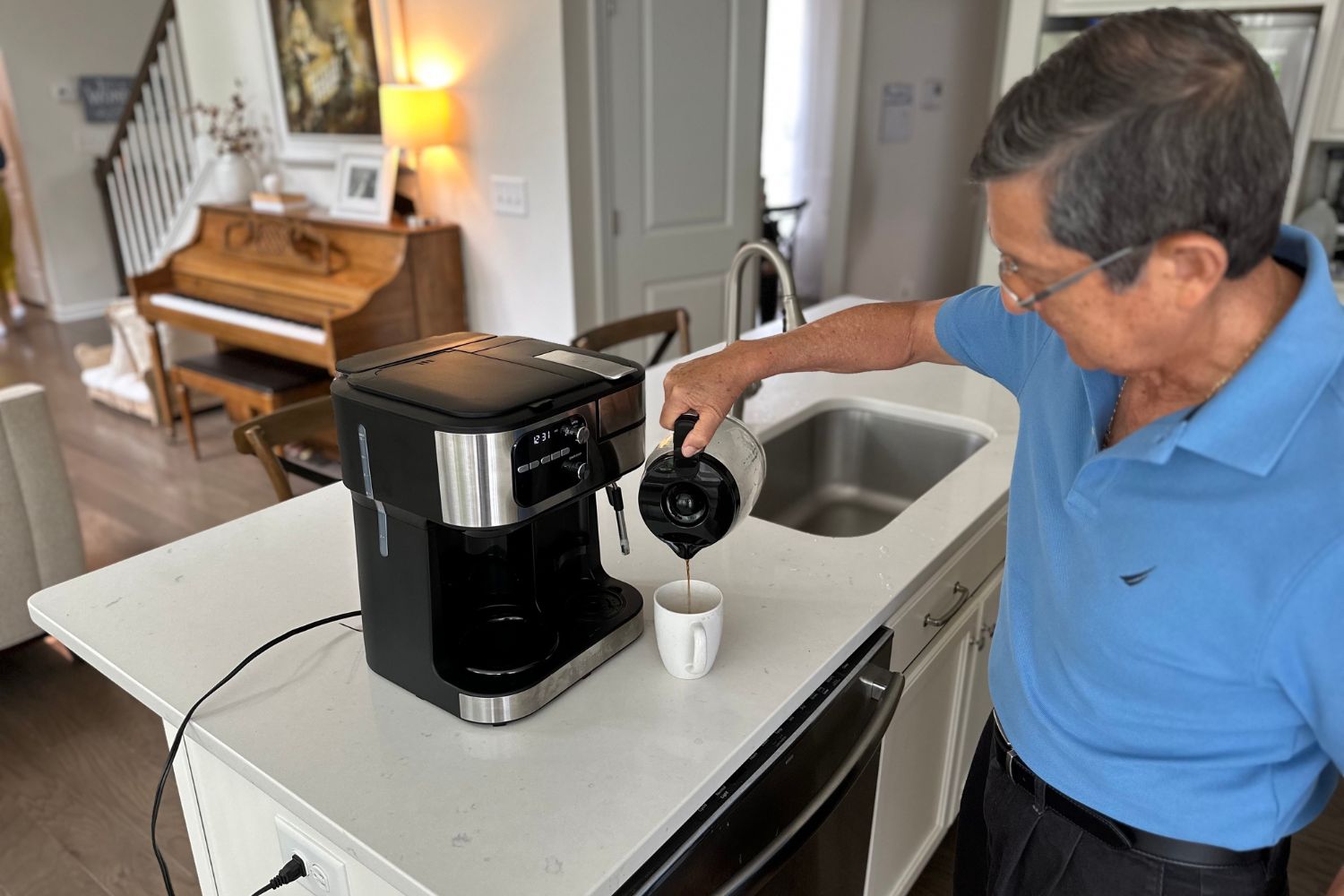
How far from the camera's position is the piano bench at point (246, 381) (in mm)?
3680

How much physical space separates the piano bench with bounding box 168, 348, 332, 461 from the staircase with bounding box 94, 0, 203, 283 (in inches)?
52.3

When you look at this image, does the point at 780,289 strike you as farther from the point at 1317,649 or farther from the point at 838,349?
the point at 1317,649

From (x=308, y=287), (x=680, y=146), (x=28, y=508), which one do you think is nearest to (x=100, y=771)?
(x=28, y=508)

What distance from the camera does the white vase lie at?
435cm

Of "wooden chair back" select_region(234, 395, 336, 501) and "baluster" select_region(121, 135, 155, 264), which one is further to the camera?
"baluster" select_region(121, 135, 155, 264)

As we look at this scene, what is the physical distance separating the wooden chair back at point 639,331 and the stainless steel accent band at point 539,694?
1.48m

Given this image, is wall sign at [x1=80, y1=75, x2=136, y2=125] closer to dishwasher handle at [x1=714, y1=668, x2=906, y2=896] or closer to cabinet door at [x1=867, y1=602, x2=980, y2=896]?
cabinet door at [x1=867, y1=602, x2=980, y2=896]

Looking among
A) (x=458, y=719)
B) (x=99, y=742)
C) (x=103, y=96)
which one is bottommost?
(x=99, y=742)

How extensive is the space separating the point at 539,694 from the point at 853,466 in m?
1.20

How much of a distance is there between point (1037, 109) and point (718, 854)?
75cm

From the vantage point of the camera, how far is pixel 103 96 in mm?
6496

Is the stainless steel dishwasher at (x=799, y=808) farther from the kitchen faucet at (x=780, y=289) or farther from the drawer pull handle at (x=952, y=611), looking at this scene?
the kitchen faucet at (x=780, y=289)

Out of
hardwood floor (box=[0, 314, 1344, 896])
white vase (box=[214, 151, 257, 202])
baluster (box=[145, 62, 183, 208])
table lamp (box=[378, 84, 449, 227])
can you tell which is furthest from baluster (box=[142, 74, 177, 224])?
hardwood floor (box=[0, 314, 1344, 896])

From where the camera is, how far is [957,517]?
1.43 m
